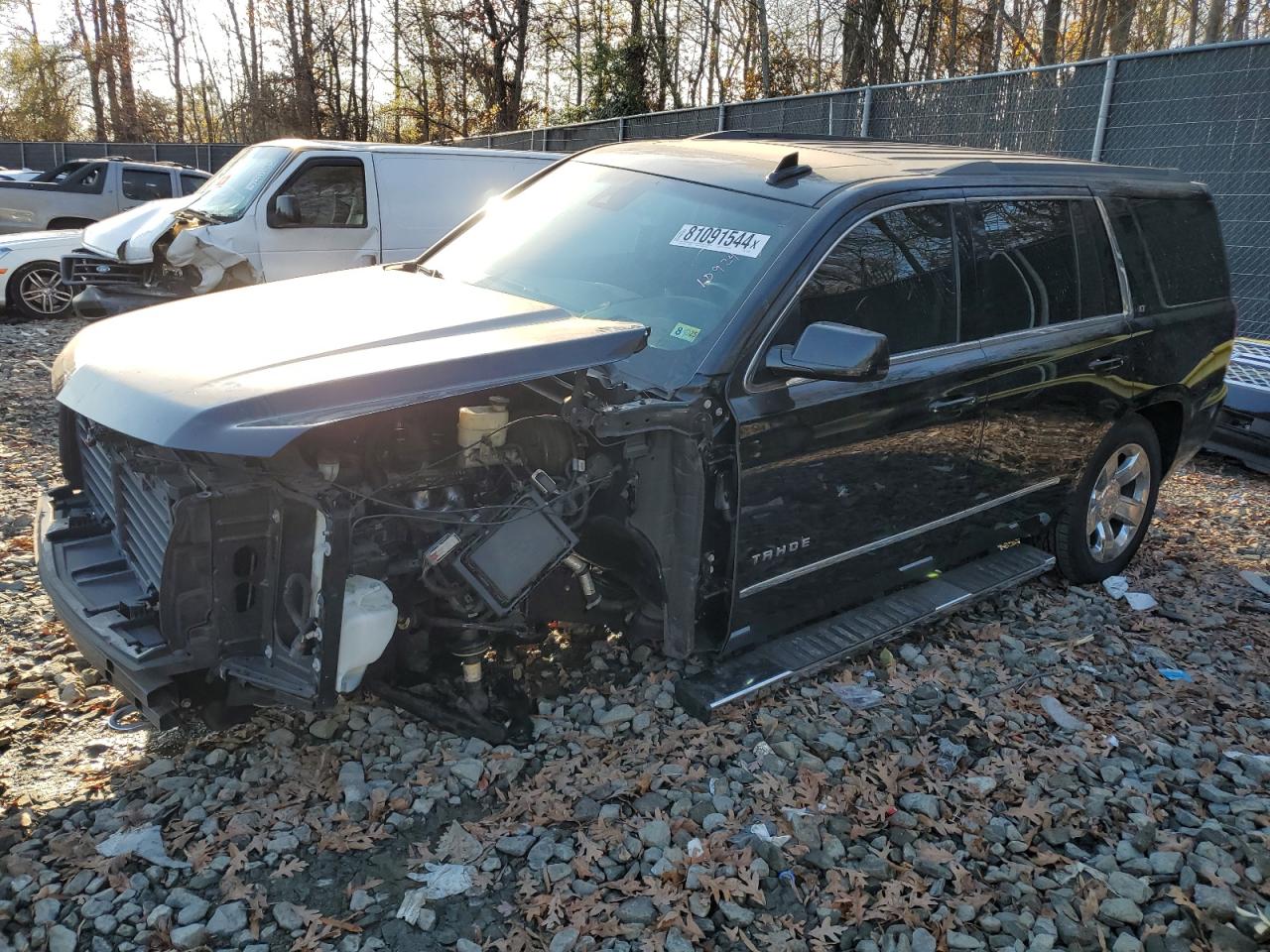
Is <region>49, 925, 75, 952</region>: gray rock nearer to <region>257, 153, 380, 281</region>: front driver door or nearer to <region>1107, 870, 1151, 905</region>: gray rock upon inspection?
<region>1107, 870, 1151, 905</region>: gray rock

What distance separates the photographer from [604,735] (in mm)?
3381

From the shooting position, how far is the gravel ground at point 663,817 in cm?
261

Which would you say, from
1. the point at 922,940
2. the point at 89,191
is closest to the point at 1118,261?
the point at 922,940

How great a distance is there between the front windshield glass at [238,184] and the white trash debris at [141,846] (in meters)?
7.35

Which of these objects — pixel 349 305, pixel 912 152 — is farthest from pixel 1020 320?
pixel 349 305

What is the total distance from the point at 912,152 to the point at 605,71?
21486 millimetres

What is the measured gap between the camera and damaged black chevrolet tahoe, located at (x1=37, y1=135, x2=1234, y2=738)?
2.71 meters

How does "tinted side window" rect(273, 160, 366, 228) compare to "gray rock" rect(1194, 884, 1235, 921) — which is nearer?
"gray rock" rect(1194, 884, 1235, 921)

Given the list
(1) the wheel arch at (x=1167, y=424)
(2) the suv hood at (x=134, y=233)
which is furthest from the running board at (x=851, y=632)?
(2) the suv hood at (x=134, y=233)

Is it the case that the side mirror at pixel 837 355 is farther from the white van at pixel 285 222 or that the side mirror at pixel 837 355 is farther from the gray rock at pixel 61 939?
the white van at pixel 285 222

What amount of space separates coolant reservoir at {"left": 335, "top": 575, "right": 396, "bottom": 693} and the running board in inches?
45.7

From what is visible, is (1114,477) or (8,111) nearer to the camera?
(1114,477)

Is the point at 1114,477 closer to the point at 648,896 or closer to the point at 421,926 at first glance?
the point at 648,896

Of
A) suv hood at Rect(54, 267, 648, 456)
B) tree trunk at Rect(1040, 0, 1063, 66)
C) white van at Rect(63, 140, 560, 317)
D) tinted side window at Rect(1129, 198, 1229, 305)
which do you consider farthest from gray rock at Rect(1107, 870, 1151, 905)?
tree trunk at Rect(1040, 0, 1063, 66)
